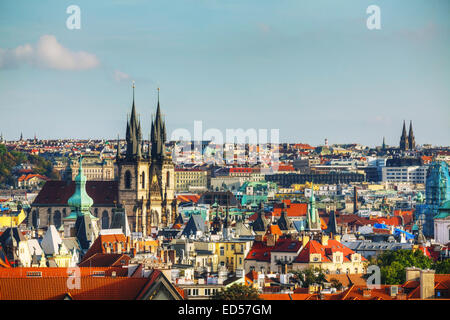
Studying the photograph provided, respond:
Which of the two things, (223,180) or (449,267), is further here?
(223,180)

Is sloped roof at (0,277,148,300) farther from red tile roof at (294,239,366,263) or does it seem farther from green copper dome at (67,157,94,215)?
green copper dome at (67,157,94,215)

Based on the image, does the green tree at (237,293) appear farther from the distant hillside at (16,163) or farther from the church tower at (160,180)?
the distant hillside at (16,163)

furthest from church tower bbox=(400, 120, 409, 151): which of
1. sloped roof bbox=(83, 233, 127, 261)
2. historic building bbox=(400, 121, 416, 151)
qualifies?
sloped roof bbox=(83, 233, 127, 261)

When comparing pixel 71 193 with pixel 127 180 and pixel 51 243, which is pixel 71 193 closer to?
pixel 127 180

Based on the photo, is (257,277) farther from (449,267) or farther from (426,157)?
(426,157)
